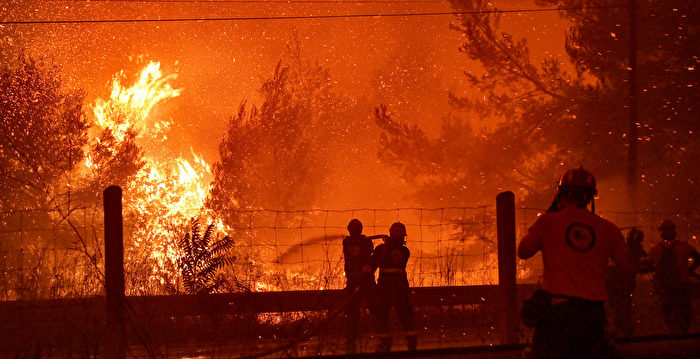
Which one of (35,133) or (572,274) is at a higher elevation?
(35,133)

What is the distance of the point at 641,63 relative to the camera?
21688 mm

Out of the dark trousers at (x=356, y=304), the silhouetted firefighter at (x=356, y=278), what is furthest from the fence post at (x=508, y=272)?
the silhouetted firefighter at (x=356, y=278)

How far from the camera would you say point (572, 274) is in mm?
4266

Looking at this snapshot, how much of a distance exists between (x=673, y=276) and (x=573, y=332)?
6010 mm

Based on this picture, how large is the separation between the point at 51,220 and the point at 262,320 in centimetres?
2354

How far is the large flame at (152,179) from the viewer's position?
100 feet

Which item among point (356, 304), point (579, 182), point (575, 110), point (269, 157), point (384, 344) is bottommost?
point (384, 344)

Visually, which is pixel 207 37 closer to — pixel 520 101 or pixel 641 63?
pixel 520 101

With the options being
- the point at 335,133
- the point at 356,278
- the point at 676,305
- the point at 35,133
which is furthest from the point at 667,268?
the point at 335,133

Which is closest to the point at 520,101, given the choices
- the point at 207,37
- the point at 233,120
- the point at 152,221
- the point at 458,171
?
the point at 458,171

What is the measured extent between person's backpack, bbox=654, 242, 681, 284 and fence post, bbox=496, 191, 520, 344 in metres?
3.55

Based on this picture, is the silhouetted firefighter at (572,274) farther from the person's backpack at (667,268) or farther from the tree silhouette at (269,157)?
the tree silhouette at (269,157)

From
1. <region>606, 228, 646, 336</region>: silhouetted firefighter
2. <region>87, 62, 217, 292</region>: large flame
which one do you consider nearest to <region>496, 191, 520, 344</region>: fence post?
<region>606, 228, 646, 336</region>: silhouetted firefighter

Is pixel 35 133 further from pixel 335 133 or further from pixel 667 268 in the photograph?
pixel 667 268
